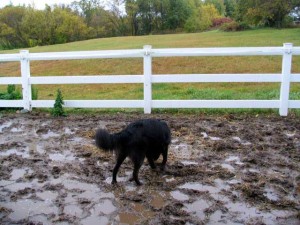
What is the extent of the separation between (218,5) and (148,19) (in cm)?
2943

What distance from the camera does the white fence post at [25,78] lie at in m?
7.62

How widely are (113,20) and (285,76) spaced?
4924 cm

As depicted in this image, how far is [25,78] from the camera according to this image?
302 inches

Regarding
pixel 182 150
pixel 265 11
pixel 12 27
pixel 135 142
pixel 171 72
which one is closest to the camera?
pixel 135 142

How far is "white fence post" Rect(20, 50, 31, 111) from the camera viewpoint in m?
7.62

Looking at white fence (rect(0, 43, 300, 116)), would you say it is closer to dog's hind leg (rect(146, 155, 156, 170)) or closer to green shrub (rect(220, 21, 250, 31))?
dog's hind leg (rect(146, 155, 156, 170))

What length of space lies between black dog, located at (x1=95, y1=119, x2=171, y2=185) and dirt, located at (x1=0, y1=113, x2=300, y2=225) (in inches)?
11.7

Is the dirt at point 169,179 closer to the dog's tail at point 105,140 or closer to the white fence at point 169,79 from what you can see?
the dog's tail at point 105,140

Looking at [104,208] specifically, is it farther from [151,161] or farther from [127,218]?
[151,161]

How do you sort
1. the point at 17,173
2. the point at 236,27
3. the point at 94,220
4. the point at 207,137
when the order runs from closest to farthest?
the point at 94,220
the point at 17,173
the point at 207,137
the point at 236,27

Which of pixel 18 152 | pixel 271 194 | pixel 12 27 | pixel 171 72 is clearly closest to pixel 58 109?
pixel 18 152

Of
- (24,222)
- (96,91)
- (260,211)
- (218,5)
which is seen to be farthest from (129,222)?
(218,5)

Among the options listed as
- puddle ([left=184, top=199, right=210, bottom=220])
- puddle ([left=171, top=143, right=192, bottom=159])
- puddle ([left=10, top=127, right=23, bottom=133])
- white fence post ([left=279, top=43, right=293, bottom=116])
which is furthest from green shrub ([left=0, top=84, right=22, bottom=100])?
puddle ([left=184, top=199, right=210, bottom=220])

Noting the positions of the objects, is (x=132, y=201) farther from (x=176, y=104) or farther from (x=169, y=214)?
(x=176, y=104)
